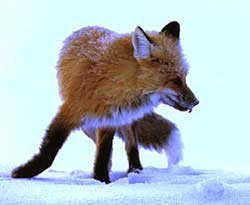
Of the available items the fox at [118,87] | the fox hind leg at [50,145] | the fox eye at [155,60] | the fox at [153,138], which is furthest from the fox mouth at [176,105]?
the fox at [153,138]

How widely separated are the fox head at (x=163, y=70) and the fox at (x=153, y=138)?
0.64 m

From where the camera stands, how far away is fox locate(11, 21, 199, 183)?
219 cm

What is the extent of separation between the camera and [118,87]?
2.19m

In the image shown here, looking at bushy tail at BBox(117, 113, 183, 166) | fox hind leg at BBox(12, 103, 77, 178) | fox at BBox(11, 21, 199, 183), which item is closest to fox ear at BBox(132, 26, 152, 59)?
fox at BBox(11, 21, 199, 183)

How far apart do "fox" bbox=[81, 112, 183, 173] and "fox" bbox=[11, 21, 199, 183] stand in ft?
1.65

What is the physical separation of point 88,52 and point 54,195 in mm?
1110

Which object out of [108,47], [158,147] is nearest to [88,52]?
[108,47]

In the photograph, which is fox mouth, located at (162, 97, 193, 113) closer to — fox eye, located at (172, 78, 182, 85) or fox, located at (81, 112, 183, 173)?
fox eye, located at (172, 78, 182, 85)

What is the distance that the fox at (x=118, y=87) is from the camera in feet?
7.18

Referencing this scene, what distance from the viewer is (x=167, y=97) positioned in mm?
2252

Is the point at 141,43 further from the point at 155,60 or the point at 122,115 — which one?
the point at 122,115

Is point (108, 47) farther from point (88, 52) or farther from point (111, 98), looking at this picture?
point (111, 98)

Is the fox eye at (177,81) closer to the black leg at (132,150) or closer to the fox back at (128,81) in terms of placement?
the fox back at (128,81)

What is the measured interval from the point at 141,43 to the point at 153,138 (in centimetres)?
94
